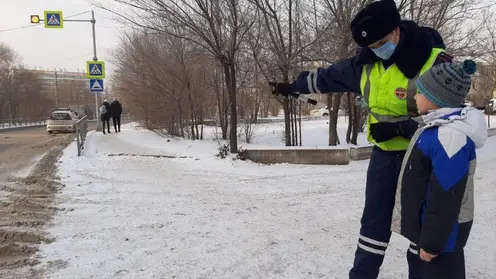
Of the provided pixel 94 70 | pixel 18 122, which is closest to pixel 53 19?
pixel 94 70

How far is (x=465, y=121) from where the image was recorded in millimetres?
2154

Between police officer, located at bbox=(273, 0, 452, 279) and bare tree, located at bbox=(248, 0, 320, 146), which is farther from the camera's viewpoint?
bare tree, located at bbox=(248, 0, 320, 146)

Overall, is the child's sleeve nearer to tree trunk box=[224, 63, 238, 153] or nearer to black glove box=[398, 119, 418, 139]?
black glove box=[398, 119, 418, 139]

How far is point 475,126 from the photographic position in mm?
2145

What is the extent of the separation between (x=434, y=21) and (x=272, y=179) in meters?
7.26

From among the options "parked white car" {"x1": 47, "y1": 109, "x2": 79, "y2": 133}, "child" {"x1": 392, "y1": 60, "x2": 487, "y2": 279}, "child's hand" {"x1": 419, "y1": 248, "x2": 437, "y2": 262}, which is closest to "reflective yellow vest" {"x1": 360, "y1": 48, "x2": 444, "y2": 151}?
"child" {"x1": 392, "y1": 60, "x2": 487, "y2": 279}

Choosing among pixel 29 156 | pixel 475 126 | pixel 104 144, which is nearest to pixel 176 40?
pixel 104 144

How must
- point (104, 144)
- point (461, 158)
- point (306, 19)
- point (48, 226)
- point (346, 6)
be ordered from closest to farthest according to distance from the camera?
point (461, 158), point (48, 226), point (346, 6), point (306, 19), point (104, 144)

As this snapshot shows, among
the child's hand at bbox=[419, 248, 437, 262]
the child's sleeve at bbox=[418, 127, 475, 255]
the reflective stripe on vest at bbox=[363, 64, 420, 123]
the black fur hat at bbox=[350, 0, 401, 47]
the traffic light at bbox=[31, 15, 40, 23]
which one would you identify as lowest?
the child's hand at bbox=[419, 248, 437, 262]

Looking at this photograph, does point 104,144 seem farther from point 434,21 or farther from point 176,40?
point 434,21

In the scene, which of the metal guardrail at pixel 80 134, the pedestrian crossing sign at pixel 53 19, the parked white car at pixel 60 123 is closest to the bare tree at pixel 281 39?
the metal guardrail at pixel 80 134

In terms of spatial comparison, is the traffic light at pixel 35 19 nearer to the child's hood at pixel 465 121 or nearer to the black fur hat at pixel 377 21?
the black fur hat at pixel 377 21

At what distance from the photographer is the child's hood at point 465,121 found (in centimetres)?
214

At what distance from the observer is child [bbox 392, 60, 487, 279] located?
2.13 metres
